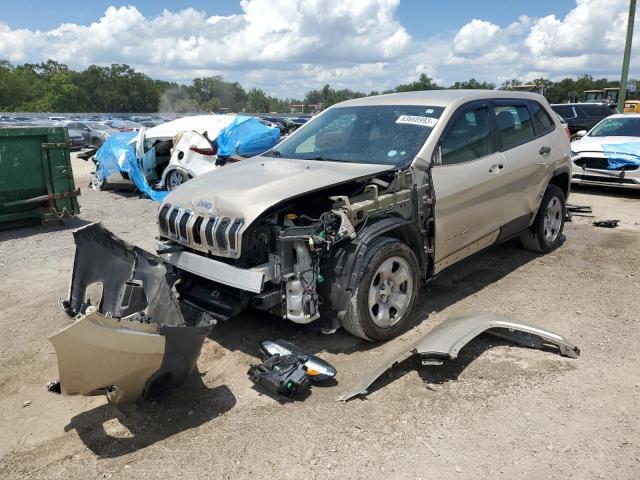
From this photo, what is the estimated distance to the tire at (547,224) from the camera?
19.8 feet

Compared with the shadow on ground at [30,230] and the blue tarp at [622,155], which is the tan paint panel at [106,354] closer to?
the shadow on ground at [30,230]

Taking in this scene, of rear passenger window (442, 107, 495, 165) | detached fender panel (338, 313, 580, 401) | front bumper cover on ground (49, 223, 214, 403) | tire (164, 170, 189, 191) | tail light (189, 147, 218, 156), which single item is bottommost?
detached fender panel (338, 313, 580, 401)

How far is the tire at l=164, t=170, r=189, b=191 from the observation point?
10384 millimetres

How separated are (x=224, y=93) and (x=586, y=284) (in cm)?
9947

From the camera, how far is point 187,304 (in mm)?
3930

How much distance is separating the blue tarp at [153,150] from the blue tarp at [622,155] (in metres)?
6.44

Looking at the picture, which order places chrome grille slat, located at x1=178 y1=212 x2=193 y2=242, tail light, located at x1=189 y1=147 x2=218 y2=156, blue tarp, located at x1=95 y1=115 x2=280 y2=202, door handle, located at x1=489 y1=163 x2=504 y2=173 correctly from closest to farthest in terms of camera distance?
chrome grille slat, located at x1=178 y1=212 x2=193 y2=242 < door handle, located at x1=489 y1=163 x2=504 y2=173 < tail light, located at x1=189 y1=147 x2=218 y2=156 < blue tarp, located at x1=95 y1=115 x2=280 y2=202

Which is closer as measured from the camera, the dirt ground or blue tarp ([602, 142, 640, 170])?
the dirt ground

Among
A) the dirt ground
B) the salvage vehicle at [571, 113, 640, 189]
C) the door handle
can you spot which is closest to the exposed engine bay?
the dirt ground

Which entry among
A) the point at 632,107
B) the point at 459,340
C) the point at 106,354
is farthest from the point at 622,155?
the point at 632,107

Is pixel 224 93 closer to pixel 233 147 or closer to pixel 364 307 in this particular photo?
pixel 233 147

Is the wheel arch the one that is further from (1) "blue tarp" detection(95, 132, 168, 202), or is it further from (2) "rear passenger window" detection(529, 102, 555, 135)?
(1) "blue tarp" detection(95, 132, 168, 202)

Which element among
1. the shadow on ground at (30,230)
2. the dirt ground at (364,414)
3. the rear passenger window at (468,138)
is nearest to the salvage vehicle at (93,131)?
the shadow on ground at (30,230)

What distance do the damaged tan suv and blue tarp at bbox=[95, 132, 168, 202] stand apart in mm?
6317
